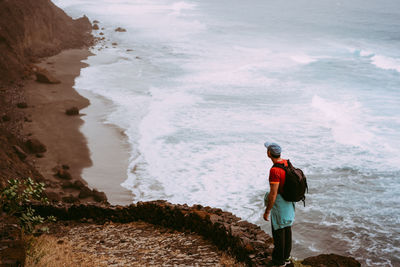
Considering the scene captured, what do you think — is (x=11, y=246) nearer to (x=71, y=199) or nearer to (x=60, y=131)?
(x=71, y=199)

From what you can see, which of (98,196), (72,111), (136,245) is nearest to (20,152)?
(98,196)

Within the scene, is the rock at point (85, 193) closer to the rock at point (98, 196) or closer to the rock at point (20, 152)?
the rock at point (98, 196)

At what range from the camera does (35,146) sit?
53.7ft

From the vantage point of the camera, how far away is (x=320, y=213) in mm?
13547

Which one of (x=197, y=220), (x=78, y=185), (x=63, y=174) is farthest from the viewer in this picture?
(x=63, y=174)

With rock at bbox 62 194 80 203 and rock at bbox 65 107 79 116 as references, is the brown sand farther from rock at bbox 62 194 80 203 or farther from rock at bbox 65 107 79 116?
rock at bbox 62 194 80 203

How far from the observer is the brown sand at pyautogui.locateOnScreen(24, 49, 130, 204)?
1504 centimetres

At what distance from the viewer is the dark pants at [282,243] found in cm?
558

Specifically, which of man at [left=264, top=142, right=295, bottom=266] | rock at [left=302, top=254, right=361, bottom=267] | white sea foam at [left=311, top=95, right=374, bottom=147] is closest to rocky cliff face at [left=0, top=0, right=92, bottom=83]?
white sea foam at [left=311, top=95, right=374, bottom=147]

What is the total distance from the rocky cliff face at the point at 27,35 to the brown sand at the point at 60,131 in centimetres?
214

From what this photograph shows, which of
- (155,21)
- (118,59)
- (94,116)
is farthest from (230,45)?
(94,116)

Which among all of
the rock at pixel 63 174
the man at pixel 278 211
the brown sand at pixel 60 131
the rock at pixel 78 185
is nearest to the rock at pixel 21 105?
the brown sand at pixel 60 131

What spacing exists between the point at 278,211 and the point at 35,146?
13294 mm

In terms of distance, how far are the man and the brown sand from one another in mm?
8980
